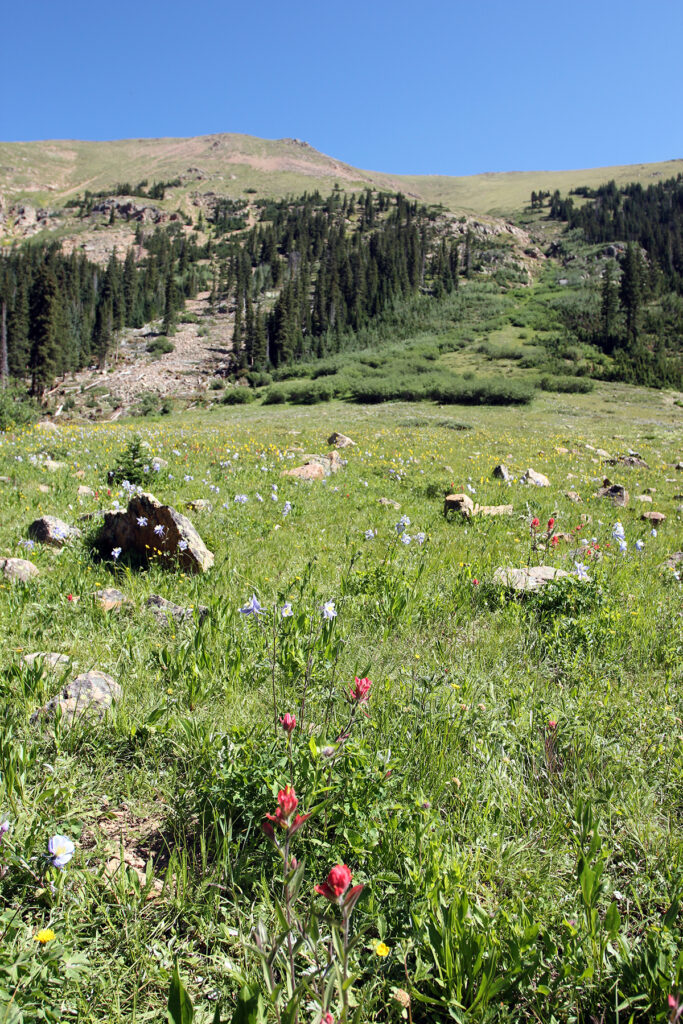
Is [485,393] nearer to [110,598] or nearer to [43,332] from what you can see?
[110,598]

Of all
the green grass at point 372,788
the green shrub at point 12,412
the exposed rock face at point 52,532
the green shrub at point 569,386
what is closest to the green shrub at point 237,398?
the green shrub at point 569,386

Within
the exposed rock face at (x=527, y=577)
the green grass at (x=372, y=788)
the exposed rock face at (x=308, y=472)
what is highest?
the exposed rock face at (x=308, y=472)

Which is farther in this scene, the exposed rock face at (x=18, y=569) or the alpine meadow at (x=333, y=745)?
the exposed rock face at (x=18, y=569)

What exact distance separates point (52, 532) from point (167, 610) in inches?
86.1

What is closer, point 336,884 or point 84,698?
point 336,884

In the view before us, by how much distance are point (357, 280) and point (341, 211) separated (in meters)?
65.3

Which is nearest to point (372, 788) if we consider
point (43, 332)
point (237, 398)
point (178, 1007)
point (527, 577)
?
point (178, 1007)

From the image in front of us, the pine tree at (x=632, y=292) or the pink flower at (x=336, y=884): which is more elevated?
the pine tree at (x=632, y=292)

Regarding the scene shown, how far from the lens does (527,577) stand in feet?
→ 15.6

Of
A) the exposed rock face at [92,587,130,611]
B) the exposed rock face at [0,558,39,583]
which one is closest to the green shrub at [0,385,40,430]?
the exposed rock face at [0,558,39,583]

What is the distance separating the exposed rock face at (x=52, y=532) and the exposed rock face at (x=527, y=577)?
4.38 m

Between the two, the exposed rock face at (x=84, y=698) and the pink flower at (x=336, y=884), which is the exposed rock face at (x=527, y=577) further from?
the pink flower at (x=336, y=884)

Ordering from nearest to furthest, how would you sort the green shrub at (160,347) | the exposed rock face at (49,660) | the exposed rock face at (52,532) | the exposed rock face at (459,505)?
the exposed rock face at (49,660) < the exposed rock face at (52,532) < the exposed rock face at (459,505) < the green shrub at (160,347)

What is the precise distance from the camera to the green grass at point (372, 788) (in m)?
1.59
